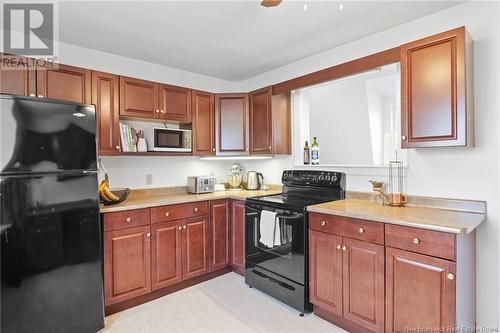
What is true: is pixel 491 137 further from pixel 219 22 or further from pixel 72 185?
pixel 72 185

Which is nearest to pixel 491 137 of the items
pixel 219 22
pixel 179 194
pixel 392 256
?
pixel 392 256

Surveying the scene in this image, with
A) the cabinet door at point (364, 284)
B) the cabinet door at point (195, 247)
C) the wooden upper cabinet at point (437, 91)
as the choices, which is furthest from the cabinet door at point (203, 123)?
the wooden upper cabinet at point (437, 91)

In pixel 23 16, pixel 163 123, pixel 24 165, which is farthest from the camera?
pixel 163 123

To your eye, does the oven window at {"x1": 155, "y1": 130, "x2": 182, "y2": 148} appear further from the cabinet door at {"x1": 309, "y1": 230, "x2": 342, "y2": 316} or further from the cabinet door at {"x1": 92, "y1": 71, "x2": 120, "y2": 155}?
the cabinet door at {"x1": 309, "y1": 230, "x2": 342, "y2": 316}

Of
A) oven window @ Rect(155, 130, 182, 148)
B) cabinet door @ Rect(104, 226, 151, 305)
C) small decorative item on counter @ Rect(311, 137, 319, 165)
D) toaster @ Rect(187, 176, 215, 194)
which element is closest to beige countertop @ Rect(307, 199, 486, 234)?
small decorative item on counter @ Rect(311, 137, 319, 165)

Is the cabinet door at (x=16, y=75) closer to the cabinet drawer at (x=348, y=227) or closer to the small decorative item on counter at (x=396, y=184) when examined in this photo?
the cabinet drawer at (x=348, y=227)

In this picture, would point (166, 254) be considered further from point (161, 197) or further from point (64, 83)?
point (64, 83)

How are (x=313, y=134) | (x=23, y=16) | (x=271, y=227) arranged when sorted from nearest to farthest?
(x=23, y=16) → (x=271, y=227) → (x=313, y=134)

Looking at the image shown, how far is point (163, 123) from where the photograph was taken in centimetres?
330

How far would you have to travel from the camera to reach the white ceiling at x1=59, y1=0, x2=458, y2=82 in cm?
204

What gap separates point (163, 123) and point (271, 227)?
1.79 m

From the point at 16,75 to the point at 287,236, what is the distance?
2.60 m

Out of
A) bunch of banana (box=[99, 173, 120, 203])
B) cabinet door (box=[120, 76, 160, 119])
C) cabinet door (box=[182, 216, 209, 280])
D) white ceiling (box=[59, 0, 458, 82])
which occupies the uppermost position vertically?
white ceiling (box=[59, 0, 458, 82])

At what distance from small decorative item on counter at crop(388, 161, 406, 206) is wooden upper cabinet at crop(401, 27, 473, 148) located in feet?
1.21
